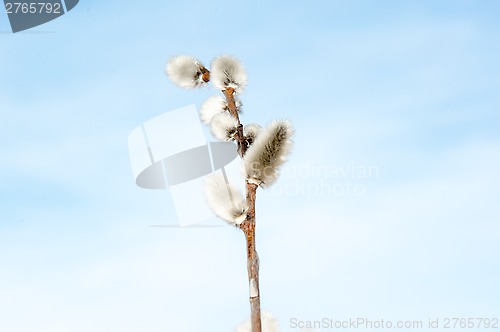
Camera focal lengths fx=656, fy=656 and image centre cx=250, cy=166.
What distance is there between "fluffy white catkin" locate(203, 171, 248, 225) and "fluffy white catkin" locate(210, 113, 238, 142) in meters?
0.38

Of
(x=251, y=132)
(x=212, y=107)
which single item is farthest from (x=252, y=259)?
(x=212, y=107)

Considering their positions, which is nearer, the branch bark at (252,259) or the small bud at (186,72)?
the branch bark at (252,259)

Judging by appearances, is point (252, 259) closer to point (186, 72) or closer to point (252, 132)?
point (252, 132)

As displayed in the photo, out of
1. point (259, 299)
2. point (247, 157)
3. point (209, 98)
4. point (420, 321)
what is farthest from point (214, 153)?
point (420, 321)

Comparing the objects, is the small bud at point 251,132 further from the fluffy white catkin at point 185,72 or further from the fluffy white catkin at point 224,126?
the fluffy white catkin at point 185,72

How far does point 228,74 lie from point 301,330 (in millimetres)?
1597

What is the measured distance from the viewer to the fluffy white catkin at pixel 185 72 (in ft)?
13.2

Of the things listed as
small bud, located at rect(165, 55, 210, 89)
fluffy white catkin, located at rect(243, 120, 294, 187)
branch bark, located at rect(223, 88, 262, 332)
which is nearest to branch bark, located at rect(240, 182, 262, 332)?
branch bark, located at rect(223, 88, 262, 332)

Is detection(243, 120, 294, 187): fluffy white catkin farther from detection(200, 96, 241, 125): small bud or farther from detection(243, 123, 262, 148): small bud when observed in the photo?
detection(200, 96, 241, 125): small bud

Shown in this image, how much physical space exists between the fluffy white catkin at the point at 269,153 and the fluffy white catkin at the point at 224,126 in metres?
0.35

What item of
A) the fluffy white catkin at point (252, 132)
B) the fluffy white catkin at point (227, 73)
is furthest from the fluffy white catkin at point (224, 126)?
the fluffy white catkin at point (227, 73)

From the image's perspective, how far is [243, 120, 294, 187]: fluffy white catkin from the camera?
3.54 meters

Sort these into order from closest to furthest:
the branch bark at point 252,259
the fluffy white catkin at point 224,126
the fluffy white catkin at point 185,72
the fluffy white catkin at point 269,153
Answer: the fluffy white catkin at point 269,153, the branch bark at point 252,259, the fluffy white catkin at point 224,126, the fluffy white catkin at point 185,72

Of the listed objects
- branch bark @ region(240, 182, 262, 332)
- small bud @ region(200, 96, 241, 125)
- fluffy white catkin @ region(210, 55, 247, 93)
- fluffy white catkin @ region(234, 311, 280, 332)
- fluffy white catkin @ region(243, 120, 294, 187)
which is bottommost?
fluffy white catkin @ region(234, 311, 280, 332)
